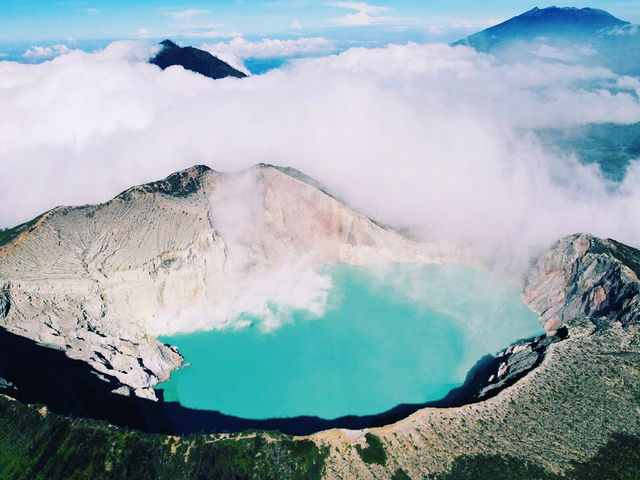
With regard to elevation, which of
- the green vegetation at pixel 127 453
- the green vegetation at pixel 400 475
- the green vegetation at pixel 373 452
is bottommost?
the green vegetation at pixel 400 475

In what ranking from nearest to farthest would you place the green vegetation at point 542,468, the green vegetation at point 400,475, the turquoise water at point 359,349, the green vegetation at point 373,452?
the green vegetation at point 542,468 < the green vegetation at point 400,475 < the green vegetation at point 373,452 < the turquoise water at point 359,349

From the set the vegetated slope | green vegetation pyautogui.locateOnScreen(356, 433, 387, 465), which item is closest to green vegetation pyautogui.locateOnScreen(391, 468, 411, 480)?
the vegetated slope

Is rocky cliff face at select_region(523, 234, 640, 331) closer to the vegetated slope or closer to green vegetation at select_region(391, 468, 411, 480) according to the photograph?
the vegetated slope

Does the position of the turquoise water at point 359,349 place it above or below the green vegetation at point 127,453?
below

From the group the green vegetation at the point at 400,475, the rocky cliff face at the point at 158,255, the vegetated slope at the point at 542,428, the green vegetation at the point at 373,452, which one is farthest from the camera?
the rocky cliff face at the point at 158,255

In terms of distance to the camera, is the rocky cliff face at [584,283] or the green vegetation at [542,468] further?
the rocky cliff face at [584,283]

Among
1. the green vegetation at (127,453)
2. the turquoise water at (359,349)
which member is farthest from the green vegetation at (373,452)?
the turquoise water at (359,349)

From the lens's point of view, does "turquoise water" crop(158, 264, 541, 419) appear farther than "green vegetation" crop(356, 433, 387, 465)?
Yes

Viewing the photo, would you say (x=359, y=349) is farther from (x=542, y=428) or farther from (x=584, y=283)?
(x=584, y=283)

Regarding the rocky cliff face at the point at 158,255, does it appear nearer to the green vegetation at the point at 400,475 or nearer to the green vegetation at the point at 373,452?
the green vegetation at the point at 373,452
